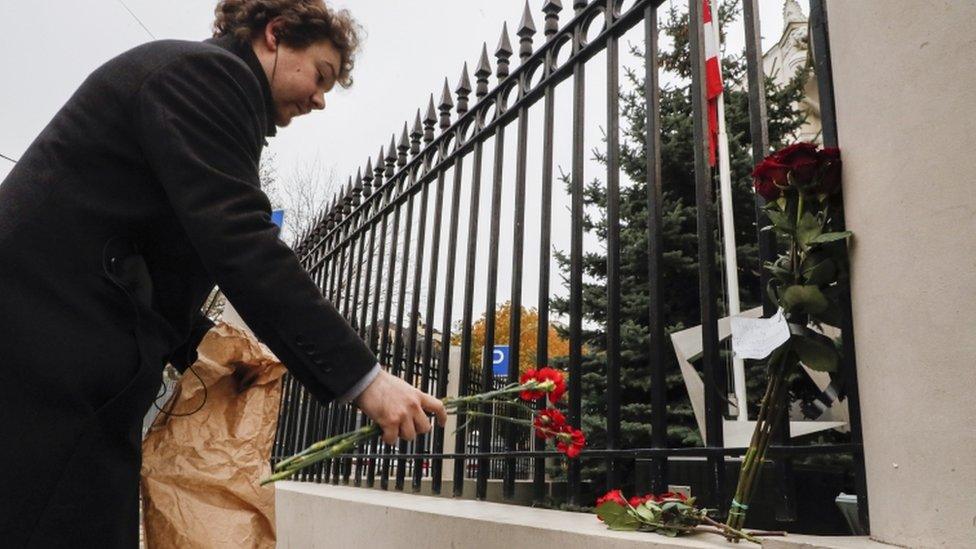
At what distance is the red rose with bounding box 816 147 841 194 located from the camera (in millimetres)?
1340

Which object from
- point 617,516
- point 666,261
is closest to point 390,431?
point 617,516

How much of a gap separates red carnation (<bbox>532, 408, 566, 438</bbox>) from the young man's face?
1031 mm

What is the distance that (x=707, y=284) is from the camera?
1.71 meters

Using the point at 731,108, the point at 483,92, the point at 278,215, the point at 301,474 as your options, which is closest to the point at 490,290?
the point at 483,92

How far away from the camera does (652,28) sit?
6.72 ft

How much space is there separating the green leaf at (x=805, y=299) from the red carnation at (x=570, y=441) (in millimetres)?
659

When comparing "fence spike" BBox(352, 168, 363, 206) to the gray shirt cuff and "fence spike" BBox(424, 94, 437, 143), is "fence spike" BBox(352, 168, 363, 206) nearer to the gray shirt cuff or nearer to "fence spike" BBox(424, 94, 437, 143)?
"fence spike" BBox(424, 94, 437, 143)

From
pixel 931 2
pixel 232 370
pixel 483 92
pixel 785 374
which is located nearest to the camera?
pixel 931 2

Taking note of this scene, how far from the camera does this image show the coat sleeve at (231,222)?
133 cm

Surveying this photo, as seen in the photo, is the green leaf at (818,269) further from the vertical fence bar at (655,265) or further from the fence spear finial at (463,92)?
the fence spear finial at (463,92)

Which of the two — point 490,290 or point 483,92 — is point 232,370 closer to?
point 490,290

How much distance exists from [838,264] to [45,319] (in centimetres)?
150

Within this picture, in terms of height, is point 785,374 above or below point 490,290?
below

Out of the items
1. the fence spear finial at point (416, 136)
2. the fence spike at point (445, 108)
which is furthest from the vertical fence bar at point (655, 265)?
the fence spear finial at point (416, 136)
